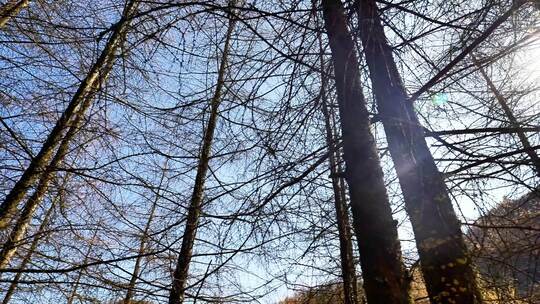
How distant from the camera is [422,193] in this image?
2.21 m

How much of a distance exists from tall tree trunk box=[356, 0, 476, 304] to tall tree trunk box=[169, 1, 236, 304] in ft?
3.44

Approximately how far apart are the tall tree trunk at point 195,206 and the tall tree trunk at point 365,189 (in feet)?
2.38

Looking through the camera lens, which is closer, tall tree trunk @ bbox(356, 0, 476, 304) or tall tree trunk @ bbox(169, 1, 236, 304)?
tall tree trunk @ bbox(356, 0, 476, 304)

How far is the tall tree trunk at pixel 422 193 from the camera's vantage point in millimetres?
2018

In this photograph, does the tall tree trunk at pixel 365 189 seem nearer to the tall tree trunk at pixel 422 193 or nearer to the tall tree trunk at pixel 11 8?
the tall tree trunk at pixel 422 193

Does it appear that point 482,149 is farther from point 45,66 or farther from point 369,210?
point 45,66

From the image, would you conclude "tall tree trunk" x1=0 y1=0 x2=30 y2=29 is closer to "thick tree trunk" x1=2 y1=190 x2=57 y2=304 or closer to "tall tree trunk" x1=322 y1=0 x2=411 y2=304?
"thick tree trunk" x1=2 y1=190 x2=57 y2=304

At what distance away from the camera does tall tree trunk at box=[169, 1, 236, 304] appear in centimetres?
264

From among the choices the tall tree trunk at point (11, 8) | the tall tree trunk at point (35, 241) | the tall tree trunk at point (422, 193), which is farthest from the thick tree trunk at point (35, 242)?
the tall tree trunk at point (422, 193)

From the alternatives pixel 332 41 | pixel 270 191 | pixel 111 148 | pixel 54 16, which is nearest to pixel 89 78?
pixel 111 148

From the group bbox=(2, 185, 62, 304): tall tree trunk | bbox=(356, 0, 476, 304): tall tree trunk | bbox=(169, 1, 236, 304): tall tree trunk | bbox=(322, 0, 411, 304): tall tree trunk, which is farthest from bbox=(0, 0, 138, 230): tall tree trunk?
bbox=(356, 0, 476, 304): tall tree trunk

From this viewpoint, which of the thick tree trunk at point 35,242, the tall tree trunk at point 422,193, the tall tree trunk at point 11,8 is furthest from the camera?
the tall tree trunk at point 11,8

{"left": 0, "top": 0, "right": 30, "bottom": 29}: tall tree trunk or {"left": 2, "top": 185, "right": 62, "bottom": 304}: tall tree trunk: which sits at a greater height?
{"left": 0, "top": 0, "right": 30, "bottom": 29}: tall tree trunk

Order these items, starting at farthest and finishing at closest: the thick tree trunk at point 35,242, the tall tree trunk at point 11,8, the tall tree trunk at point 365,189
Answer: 1. the tall tree trunk at point 11,8
2. the thick tree trunk at point 35,242
3. the tall tree trunk at point 365,189
